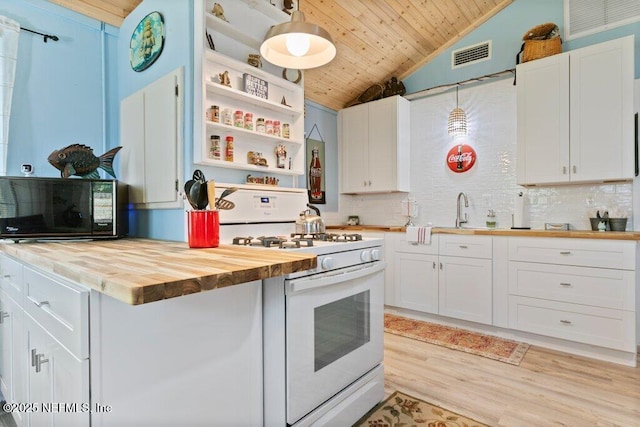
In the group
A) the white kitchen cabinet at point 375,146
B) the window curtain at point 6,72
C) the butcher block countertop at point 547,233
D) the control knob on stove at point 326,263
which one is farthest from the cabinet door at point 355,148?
the window curtain at point 6,72

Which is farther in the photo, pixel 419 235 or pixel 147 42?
pixel 419 235

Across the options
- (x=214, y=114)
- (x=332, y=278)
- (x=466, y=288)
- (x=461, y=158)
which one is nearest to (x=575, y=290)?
(x=466, y=288)

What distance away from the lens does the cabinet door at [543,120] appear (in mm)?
2846

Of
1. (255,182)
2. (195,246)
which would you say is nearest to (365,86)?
(255,182)

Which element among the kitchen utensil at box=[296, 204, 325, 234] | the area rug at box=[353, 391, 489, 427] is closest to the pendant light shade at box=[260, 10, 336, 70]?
the kitchen utensil at box=[296, 204, 325, 234]

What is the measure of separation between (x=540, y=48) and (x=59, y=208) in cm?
385

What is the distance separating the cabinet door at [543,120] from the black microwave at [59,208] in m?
3.23

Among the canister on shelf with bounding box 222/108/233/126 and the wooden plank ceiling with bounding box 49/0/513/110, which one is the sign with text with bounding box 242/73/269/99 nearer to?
the canister on shelf with bounding box 222/108/233/126

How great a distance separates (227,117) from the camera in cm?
213

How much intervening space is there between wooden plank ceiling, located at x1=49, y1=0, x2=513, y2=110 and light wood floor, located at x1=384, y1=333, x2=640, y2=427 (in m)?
2.82

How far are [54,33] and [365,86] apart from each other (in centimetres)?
299

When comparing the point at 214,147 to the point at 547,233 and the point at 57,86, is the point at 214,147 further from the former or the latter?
the point at 547,233

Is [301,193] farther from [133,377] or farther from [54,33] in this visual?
[54,33]

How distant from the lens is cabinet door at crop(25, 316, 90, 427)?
2.95ft
